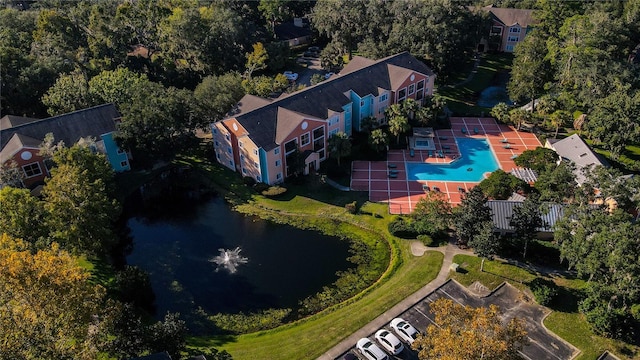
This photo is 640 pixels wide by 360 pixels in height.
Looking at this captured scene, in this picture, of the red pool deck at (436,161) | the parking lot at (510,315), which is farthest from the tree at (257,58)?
the parking lot at (510,315)

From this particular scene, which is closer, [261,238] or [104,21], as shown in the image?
[261,238]

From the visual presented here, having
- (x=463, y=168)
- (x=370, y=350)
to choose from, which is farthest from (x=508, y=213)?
(x=370, y=350)

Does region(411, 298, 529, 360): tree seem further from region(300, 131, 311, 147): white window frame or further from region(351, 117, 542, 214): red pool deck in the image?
region(300, 131, 311, 147): white window frame

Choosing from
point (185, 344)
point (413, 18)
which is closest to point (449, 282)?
point (185, 344)

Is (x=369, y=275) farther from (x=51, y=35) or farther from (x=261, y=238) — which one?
(x=51, y=35)

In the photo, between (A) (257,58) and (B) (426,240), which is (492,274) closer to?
(B) (426,240)

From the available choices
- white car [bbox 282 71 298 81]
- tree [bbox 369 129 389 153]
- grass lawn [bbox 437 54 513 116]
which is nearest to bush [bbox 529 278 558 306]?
tree [bbox 369 129 389 153]
